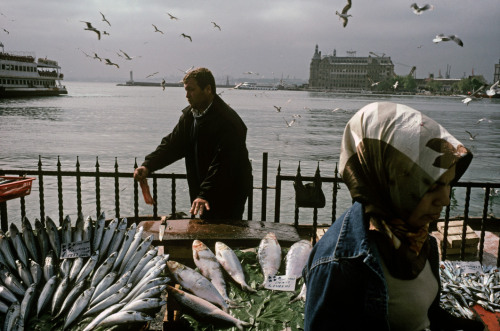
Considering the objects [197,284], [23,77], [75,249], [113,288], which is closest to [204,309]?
[197,284]

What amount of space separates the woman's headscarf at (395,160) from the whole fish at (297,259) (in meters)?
1.31

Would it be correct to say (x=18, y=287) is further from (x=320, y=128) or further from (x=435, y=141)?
(x=320, y=128)

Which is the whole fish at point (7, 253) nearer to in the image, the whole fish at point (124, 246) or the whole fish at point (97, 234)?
the whole fish at point (97, 234)

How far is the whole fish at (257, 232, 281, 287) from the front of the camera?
2773 mm

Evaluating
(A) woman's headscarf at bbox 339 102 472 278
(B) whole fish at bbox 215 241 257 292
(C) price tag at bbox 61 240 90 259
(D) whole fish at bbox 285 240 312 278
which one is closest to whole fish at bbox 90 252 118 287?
(C) price tag at bbox 61 240 90 259

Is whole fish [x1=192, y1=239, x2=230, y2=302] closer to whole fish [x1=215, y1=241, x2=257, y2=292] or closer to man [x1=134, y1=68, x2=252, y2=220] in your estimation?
whole fish [x1=215, y1=241, x2=257, y2=292]

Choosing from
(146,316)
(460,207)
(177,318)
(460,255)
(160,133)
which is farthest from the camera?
(160,133)

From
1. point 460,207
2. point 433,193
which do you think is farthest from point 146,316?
point 460,207

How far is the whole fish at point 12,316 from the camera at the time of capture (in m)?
2.20

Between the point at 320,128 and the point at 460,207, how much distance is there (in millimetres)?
26152

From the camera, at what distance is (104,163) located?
57.8 feet

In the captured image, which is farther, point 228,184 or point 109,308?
point 228,184

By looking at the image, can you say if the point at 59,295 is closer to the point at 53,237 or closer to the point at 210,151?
the point at 53,237

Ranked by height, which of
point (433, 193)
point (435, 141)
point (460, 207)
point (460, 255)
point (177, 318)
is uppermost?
point (435, 141)
